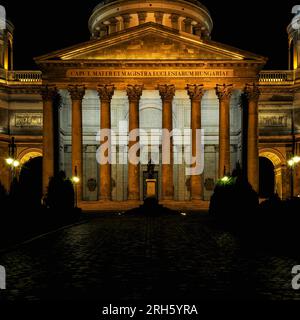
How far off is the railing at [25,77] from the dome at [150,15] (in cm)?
1403

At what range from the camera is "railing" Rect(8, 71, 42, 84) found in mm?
60031

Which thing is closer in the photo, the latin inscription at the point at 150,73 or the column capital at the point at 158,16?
the latin inscription at the point at 150,73

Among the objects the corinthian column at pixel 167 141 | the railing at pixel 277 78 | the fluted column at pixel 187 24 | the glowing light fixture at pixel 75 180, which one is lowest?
the glowing light fixture at pixel 75 180

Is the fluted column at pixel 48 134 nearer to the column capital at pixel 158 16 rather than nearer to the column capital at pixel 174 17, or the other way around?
the column capital at pixel 158 16

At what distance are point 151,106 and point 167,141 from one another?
11.3m

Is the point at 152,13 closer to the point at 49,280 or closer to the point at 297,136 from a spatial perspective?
the point at 297,136

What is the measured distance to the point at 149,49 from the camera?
170 feet

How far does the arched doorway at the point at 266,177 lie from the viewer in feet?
225

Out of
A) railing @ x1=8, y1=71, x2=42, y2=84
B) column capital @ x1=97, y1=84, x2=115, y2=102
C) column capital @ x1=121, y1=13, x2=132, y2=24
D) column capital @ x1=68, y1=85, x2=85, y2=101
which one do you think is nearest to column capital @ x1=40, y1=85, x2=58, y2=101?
column capital @ x1=68, y1=85, x2=85, y2=101

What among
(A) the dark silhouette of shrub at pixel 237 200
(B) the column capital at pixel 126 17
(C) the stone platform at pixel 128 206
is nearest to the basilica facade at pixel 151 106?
(B) the column capital at pixel 126 17

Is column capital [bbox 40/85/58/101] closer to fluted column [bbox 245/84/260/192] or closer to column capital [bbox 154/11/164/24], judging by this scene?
fluted column [bbox 245/84/260/192]
